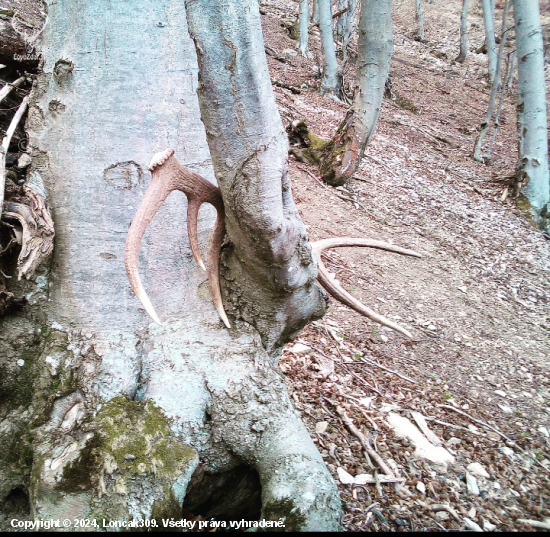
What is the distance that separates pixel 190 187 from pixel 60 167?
70 centimetres

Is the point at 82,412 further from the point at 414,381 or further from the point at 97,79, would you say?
the point at 414,381

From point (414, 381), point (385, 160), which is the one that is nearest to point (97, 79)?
point (414, 381)

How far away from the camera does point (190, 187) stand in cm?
165

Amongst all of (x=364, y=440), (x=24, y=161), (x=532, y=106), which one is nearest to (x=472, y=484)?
(x=364, y=440)

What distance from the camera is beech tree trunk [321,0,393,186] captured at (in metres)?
5.18

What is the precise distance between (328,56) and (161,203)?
963 centimetres

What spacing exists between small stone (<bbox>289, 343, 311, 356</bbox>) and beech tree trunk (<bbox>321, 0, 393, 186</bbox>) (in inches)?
124

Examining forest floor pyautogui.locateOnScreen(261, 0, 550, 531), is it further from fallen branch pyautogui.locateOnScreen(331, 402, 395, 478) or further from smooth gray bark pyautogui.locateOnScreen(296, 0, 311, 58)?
smooth gray bark pyautogui.locateOnScreen(296, 0, 311, 58)

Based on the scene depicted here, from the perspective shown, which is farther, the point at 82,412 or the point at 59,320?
the point at 59,320

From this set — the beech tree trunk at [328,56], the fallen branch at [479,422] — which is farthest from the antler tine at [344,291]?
the beech tree trunk at [328,56]

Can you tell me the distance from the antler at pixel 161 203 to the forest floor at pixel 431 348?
46.8 inches

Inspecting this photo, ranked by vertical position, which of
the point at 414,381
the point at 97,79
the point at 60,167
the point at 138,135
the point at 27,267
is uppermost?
the point at 97,79

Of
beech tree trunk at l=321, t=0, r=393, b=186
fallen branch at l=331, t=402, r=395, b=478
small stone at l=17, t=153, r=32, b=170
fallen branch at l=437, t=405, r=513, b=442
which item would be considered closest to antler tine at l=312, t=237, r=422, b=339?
fallen branch at l=331, t=402, r=395, b=478

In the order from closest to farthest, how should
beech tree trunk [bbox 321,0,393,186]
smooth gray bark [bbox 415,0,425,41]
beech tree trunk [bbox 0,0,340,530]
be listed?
1. beech tree trunk [bbox 0,0,340,530]
2. beech tree trunk [bbox 321,0,393,186]
3. smooth gray bark [bbox 415,0,425,41]
